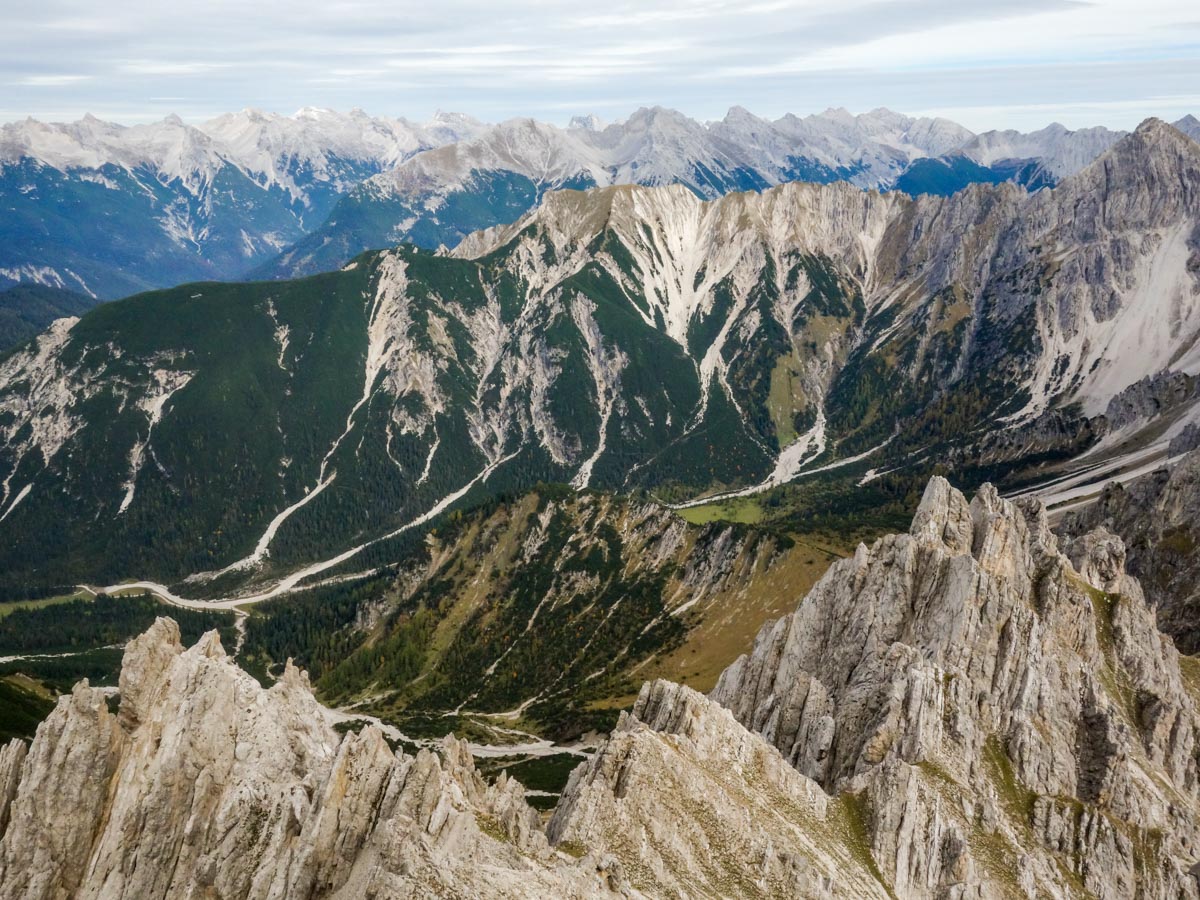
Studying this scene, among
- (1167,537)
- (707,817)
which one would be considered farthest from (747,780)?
(1167,537)

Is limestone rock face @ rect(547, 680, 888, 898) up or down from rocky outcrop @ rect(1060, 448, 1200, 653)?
up

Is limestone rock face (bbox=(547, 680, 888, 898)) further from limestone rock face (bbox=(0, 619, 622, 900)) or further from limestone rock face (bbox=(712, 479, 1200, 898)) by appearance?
limestone rock face (bbox=(712, 479, 1200, 898))

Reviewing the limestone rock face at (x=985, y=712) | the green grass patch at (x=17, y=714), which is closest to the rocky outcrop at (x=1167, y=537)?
the limestone rock face at (x=985, y=712)

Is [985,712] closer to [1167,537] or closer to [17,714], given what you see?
[1167,537]

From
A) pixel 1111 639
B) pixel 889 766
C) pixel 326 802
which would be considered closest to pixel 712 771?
pixel 889 766

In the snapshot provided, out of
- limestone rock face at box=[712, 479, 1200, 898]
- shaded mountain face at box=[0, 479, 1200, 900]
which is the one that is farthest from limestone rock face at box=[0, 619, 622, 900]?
limestone rock face at box=[712, 479, 1200, 898]

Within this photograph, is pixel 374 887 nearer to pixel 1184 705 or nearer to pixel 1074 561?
pixel 1184 705

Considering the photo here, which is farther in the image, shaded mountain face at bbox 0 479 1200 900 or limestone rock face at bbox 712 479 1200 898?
limestone rock face at bbox 712 479 1200 898
